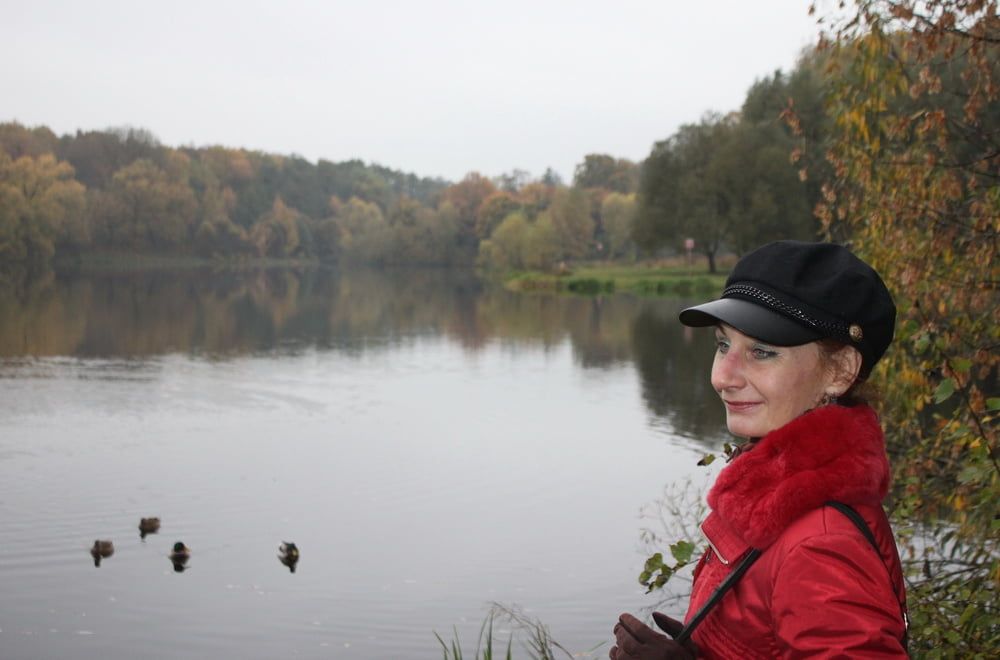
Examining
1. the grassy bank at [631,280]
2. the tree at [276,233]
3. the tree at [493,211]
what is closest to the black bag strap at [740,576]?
the grassy bank at [631,280]

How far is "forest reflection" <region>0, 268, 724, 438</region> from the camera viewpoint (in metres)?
26.0

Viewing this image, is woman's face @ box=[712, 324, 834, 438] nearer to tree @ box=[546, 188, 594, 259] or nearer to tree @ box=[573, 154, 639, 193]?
tree @ box=[546, 188, 594, 259]

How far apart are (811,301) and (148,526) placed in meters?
10.7

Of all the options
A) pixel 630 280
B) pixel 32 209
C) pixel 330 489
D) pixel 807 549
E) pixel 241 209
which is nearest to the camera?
pixel 807 549

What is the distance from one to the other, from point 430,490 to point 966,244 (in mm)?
8612

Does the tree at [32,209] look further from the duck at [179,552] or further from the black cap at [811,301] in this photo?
the black cap at [811,301]

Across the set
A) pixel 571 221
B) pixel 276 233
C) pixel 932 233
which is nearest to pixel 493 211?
pixel 571 221

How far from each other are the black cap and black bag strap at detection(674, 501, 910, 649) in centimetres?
33

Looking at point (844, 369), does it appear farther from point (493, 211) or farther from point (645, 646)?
point (493, 211)

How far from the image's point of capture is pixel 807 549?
1.67m

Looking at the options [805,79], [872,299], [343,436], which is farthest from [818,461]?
[805,79]

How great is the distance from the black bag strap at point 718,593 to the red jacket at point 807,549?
0.04 feet

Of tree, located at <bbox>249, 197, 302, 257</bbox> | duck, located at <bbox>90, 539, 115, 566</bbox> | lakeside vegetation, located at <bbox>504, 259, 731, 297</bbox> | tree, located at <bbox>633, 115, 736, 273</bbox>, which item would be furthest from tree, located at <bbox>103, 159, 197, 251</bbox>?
duck, located at <bbox>90, 539, 115, 566</bbox>

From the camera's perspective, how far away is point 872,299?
1.87 meters
